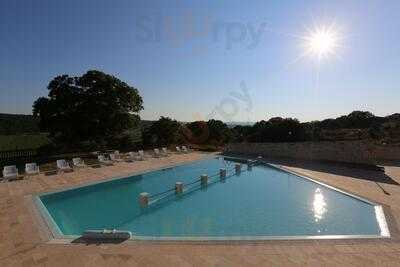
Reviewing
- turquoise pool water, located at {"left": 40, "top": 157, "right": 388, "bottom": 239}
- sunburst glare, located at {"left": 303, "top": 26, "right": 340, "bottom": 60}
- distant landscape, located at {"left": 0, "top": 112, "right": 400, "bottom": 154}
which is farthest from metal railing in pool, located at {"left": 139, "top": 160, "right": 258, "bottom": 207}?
distant landscape, located at {"left": 0, "top": 112, "right": 400, "bottom": 154}

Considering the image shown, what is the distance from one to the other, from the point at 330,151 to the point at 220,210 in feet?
32.5

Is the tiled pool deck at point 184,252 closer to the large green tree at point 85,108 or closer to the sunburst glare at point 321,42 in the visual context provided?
the sunburst glare at point 321,42

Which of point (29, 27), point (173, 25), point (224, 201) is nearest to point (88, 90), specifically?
point (29, 27)

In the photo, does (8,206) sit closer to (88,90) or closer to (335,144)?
(88,90)

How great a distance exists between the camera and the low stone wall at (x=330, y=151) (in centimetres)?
1591

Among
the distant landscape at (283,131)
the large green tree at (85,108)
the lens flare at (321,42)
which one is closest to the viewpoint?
the lens flare at (321,42)

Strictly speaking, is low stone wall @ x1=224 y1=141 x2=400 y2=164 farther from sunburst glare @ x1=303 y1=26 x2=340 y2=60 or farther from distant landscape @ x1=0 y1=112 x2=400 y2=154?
sunburst glare @ x1=303 y1=26 x2=340 y2=60

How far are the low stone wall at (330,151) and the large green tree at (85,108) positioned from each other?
8745 mm

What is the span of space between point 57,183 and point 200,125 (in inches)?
714

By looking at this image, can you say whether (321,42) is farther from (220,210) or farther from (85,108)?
(85,108)

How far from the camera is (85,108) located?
19297mm

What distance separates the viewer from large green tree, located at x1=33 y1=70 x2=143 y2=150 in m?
18.8

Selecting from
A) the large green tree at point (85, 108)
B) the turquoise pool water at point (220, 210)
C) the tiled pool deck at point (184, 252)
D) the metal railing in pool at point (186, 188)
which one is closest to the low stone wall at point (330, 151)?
the metal railing in pool at point (186, 188)

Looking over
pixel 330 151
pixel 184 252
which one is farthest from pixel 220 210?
pixel 330 151
